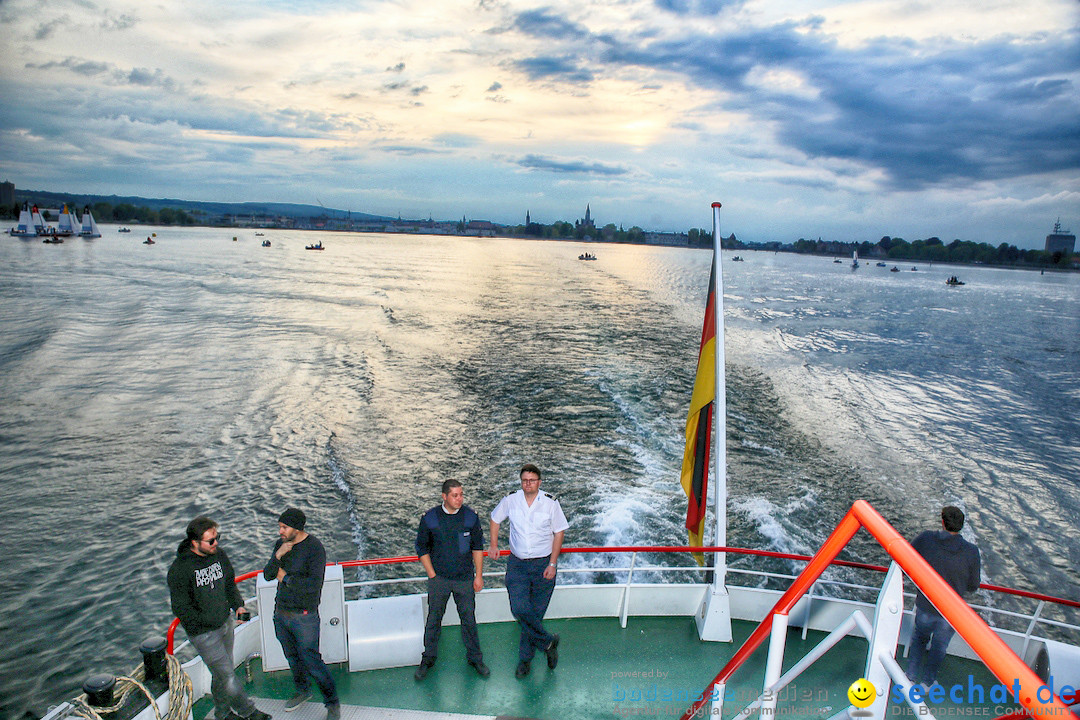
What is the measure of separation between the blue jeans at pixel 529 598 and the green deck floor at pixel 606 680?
12.5 inches

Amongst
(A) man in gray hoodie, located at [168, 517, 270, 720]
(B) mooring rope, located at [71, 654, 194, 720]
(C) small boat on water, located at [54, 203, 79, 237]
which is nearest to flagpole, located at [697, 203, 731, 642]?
(A) man in gray hoodie, located at [168, 517, 270, 720]

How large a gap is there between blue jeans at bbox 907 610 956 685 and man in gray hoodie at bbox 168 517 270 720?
212 inches

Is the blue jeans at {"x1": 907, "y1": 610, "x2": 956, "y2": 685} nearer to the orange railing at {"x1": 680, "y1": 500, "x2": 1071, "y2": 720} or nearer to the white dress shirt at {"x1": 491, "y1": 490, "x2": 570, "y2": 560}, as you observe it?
the white dress shirt at {"x1": 491, "y1": 490, "x2": 570, "y2": 560}

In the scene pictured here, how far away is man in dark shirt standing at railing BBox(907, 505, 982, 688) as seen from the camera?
488cm

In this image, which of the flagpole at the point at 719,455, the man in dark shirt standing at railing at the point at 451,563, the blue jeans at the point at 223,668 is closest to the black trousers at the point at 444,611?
the man in dark shirt standing at railing at the point at 451,563

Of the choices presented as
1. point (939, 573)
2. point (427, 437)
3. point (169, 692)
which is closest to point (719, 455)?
point (939, 573)

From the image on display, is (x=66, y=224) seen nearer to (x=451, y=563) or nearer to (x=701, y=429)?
(x=451, y=563)

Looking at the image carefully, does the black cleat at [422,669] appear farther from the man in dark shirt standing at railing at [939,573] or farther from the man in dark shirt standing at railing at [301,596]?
the man in dark shirt standing at railing at [939,573]

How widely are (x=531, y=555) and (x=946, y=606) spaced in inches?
159

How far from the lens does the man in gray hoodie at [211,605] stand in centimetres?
444

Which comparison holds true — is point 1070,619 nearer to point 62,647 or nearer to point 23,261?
point 62,647

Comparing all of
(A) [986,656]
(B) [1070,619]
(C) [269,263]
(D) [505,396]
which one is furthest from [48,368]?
(C) [269,263]

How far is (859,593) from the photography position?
40.5 ft

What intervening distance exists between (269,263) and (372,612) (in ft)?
280
